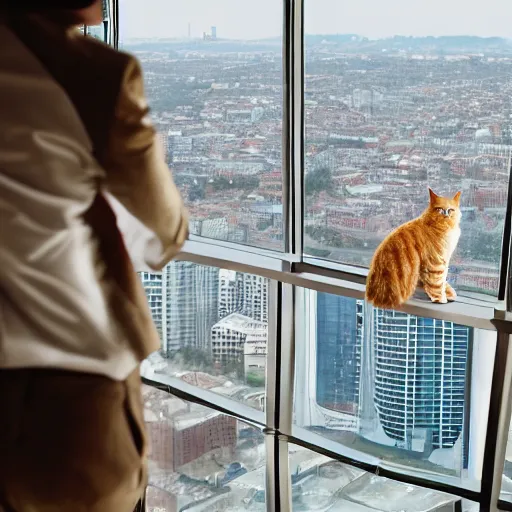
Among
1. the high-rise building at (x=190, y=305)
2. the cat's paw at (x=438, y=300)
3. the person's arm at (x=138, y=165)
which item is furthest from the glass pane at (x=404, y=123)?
the person's arm at (x=138, y=165)

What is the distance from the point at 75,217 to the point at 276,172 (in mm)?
2496

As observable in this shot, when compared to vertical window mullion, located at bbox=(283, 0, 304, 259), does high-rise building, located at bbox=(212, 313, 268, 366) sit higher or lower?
lower

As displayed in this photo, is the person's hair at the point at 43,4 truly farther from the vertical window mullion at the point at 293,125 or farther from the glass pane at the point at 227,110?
the vertical window mullion at the point at 293,125

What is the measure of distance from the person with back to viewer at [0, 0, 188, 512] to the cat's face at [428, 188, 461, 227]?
1.90m

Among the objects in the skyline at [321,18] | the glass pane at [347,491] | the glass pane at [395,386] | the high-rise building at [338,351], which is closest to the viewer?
the skyline at [321,18]

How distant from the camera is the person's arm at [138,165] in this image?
1.01 m

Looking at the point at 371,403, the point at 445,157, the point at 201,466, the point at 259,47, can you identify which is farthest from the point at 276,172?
the point at 201,466

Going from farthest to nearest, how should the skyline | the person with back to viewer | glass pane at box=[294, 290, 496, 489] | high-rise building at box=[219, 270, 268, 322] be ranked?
1. high-rise building at box=[219, 270, 268, 322]
2. glass pane at box=[294, 290, 496, 489]
3. the skyline
4. the person with back to viewer

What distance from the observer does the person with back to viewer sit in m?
0.98

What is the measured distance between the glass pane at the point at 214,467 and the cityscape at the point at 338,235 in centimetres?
1

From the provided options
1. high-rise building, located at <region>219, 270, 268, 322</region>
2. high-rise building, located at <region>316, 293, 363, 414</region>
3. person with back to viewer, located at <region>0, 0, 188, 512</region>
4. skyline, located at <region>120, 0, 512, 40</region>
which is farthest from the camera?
high-rise building, located at <region>219, 270, 268, 322</region>

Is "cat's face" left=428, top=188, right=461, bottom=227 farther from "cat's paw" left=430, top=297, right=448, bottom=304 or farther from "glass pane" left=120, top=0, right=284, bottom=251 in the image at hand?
"glass pane" left=120, top=0, right=284, bottom=251

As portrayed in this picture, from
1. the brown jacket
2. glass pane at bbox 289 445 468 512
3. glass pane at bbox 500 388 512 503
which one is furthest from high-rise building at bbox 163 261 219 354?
the brown jacket

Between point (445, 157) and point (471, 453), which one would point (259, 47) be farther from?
point (471, 453)
